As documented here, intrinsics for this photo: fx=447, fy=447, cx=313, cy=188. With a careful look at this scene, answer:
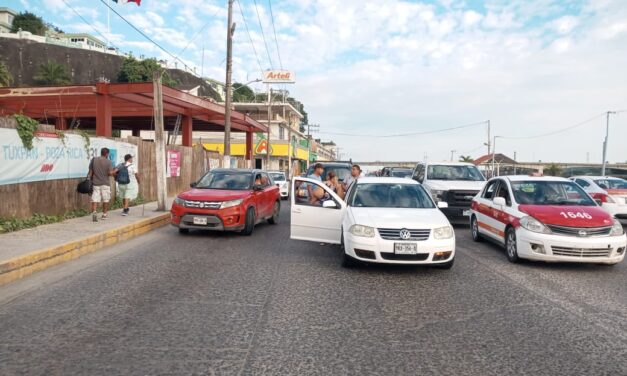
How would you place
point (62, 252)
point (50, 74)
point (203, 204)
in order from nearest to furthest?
point (62, 252)
point (203, 204)
point (50, 74)

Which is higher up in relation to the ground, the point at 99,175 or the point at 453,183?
the point at 99,175

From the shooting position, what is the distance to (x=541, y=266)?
766cm

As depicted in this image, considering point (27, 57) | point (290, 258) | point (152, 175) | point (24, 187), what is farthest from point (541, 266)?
point (27, 57)

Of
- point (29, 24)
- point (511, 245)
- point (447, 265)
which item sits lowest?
point (447, 265)

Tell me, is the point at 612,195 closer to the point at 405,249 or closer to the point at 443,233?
the point at 443,233

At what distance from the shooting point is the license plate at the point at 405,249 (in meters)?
6.39

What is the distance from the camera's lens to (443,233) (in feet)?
21.8

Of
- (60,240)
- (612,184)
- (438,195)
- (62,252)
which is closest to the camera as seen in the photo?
(62,252)

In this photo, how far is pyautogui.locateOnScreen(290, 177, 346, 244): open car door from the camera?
8031 mm

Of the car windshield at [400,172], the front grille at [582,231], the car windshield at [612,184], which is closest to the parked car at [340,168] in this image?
→ the car windshield at [400,172]

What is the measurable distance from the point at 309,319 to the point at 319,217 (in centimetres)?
365

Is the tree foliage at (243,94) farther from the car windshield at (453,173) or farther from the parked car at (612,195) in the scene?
the parked car at (612,195)

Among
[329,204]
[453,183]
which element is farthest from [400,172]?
[329,204]

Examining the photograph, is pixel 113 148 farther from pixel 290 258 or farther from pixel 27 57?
pixel 27 57
